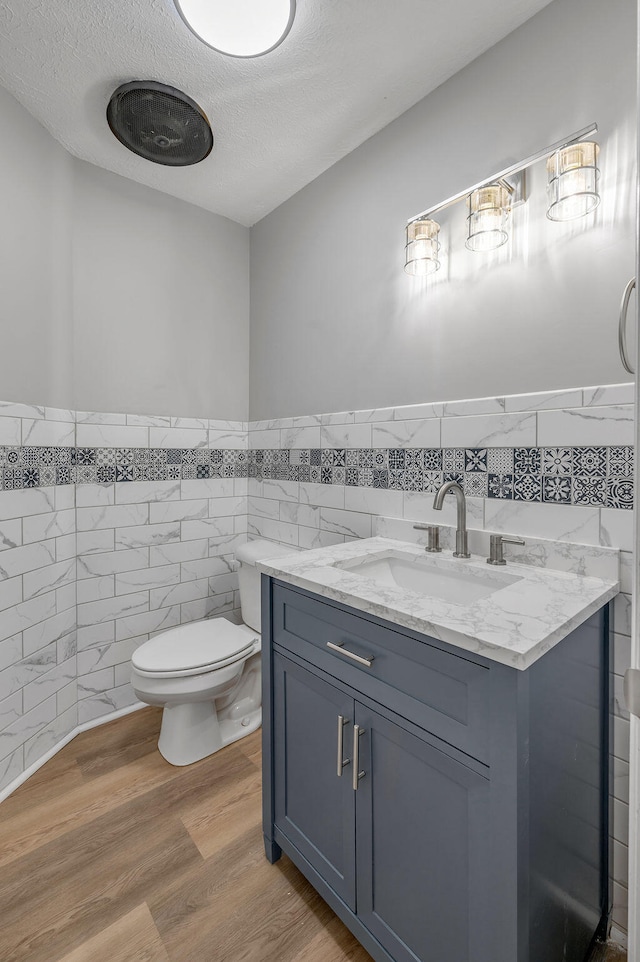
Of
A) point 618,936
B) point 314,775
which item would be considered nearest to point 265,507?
point 314,775

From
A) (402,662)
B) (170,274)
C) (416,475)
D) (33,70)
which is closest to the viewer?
(402,662)

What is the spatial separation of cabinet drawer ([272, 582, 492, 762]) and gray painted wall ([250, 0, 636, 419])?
845 mm

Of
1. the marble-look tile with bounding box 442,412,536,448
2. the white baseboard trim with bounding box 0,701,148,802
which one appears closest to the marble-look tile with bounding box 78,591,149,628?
the white baseboard trim with bounding box 0,701,148,802

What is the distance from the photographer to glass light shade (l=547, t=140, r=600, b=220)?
111cm

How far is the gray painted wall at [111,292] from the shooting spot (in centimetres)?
166

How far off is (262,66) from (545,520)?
67.4 inches

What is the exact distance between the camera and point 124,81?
1.54 metres

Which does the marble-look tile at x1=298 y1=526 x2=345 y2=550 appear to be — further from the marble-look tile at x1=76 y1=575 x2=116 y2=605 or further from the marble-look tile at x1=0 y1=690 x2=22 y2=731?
the marble-look tile at x1=0 y1=690 x2=22 y2=731

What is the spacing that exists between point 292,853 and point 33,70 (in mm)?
2589

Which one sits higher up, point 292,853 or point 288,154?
point 288,154

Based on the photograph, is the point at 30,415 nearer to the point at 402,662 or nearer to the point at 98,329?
the point at 98,329

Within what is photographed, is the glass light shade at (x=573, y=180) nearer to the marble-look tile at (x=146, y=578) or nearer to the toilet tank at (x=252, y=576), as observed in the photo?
the toilet tank at (x=252, y=576)

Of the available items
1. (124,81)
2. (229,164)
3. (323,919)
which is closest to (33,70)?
(124,81)

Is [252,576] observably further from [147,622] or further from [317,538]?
[147,622]
